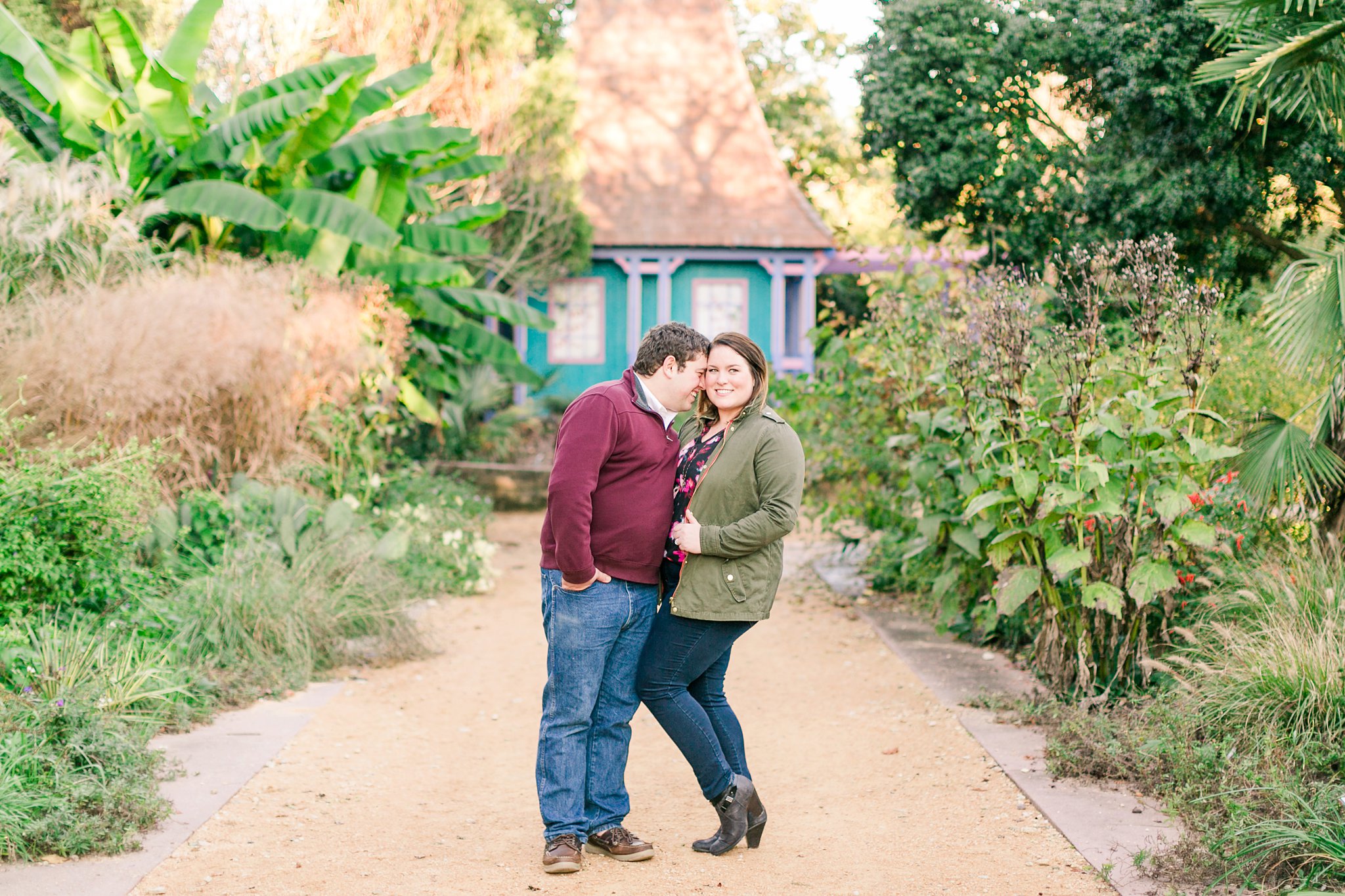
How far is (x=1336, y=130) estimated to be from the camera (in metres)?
6.93

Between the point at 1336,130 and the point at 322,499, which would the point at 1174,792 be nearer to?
the point at 1336,130

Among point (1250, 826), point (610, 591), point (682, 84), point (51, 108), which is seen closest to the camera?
point (1250, 826)

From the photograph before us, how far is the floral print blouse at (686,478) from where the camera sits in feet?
14.2

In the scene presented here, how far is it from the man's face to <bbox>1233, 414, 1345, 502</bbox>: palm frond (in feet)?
11.1

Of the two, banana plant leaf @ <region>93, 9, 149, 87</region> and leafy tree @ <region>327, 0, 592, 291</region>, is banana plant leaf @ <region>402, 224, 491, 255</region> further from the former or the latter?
banana plant leaf @ <region>93, 9, 149, 87</region>

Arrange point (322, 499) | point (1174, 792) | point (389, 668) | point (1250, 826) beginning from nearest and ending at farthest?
point (1250, 826) < point (1174, 792) < point (389, 668) < point (322, 499)

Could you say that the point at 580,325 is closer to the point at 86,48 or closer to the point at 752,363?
the point at 86,48

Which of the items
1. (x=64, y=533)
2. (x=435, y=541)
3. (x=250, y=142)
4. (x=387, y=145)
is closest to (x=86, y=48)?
(x=250, y=142)

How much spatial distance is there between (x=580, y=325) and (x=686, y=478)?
56.4 feet

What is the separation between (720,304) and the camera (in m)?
21.5

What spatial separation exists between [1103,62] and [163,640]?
10776 millimetres

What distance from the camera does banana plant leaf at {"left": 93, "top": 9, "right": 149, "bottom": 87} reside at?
11.1 meters

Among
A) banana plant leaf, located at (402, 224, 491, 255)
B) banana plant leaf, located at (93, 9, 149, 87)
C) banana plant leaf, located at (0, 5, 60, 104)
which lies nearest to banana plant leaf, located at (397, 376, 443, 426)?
banana plant leaf, located at (402, 224, 491, 255)

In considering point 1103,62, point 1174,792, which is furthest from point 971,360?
point 1103,62
